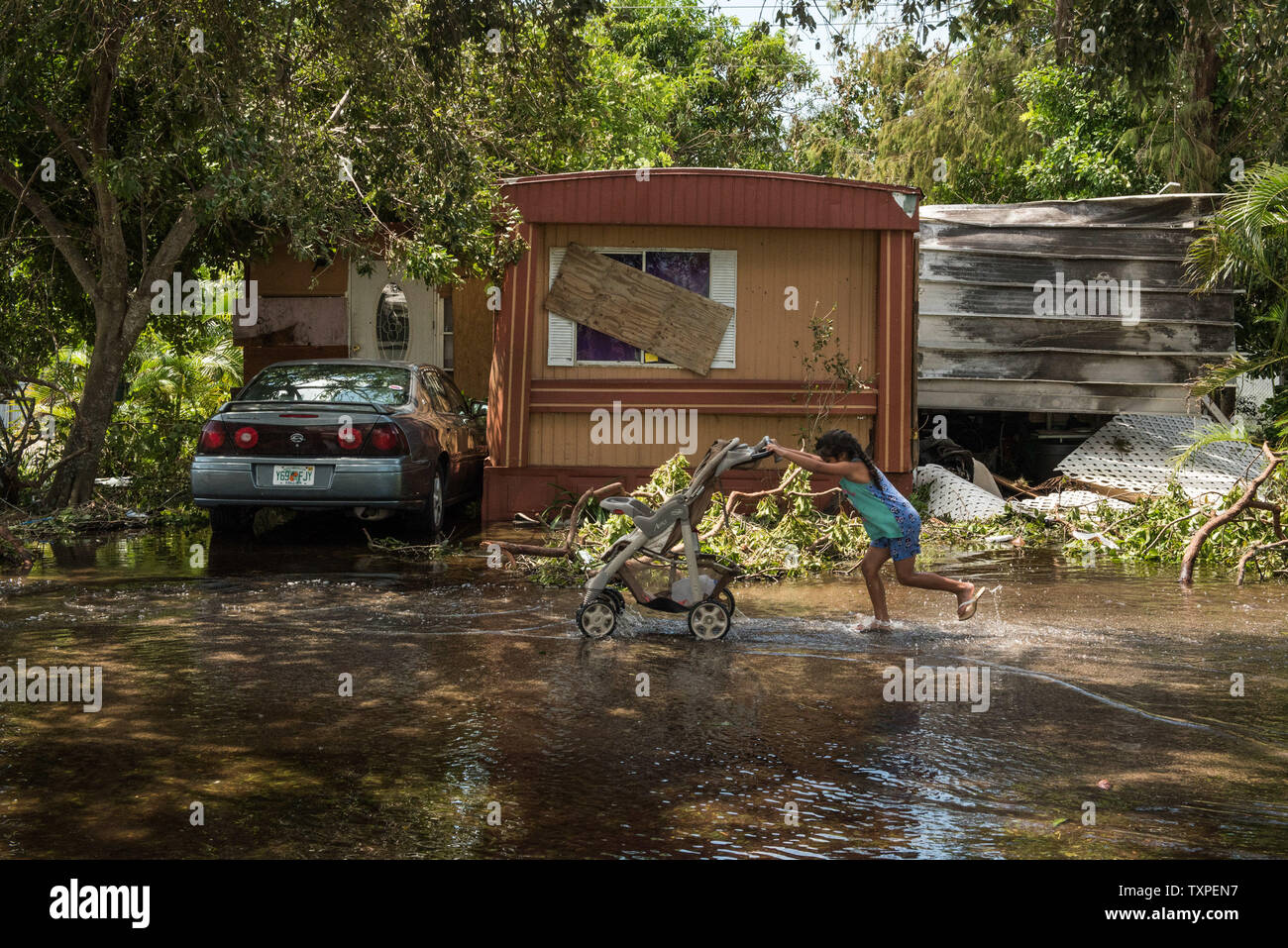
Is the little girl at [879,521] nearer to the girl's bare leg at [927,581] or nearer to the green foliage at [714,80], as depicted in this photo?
the girl's bare leg at [927,581]

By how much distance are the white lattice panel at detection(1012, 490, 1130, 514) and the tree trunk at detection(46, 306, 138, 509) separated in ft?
31.3

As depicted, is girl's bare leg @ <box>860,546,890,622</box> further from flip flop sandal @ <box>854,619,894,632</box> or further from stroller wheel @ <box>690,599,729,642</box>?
stroller wheel @ <box>690,599,729,642</box>

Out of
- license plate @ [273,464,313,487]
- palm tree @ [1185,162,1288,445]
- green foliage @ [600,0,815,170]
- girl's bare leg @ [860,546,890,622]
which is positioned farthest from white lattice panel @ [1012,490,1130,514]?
green foliage @ [600,0,815,170]

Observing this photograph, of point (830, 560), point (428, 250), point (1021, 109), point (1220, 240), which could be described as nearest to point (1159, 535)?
point (830, 560)

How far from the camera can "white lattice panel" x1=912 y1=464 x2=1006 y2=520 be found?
42.6 feet

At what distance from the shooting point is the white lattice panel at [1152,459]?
1349cm

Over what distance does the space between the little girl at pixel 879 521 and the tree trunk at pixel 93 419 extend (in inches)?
336

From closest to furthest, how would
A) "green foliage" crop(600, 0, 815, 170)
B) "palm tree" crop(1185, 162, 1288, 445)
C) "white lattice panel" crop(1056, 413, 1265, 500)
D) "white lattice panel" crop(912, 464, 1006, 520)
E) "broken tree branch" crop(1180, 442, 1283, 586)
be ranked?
"broken tree branch" crop(1180, 442, 1283, 586) → "palm tree" crop(1185, 162, 1288, 445) → "white lattice panel" crop(912, 464, 1006, 520) → "white lattice panel" crop(1056, 413, 1265, 500) → "green foliage" crop(600, 0, 815, 170)

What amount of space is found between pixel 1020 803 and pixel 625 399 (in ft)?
29.5

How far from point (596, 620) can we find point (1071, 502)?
736cm

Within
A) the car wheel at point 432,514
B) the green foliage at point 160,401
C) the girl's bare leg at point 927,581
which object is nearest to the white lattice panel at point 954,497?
the car wheel at point 432,514

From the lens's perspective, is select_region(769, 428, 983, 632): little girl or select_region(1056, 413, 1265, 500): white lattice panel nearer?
select_region(769, 428, 983, 632): little girl

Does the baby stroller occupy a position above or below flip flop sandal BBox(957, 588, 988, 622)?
above

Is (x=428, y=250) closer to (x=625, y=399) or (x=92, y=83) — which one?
(x=625, y=399)
